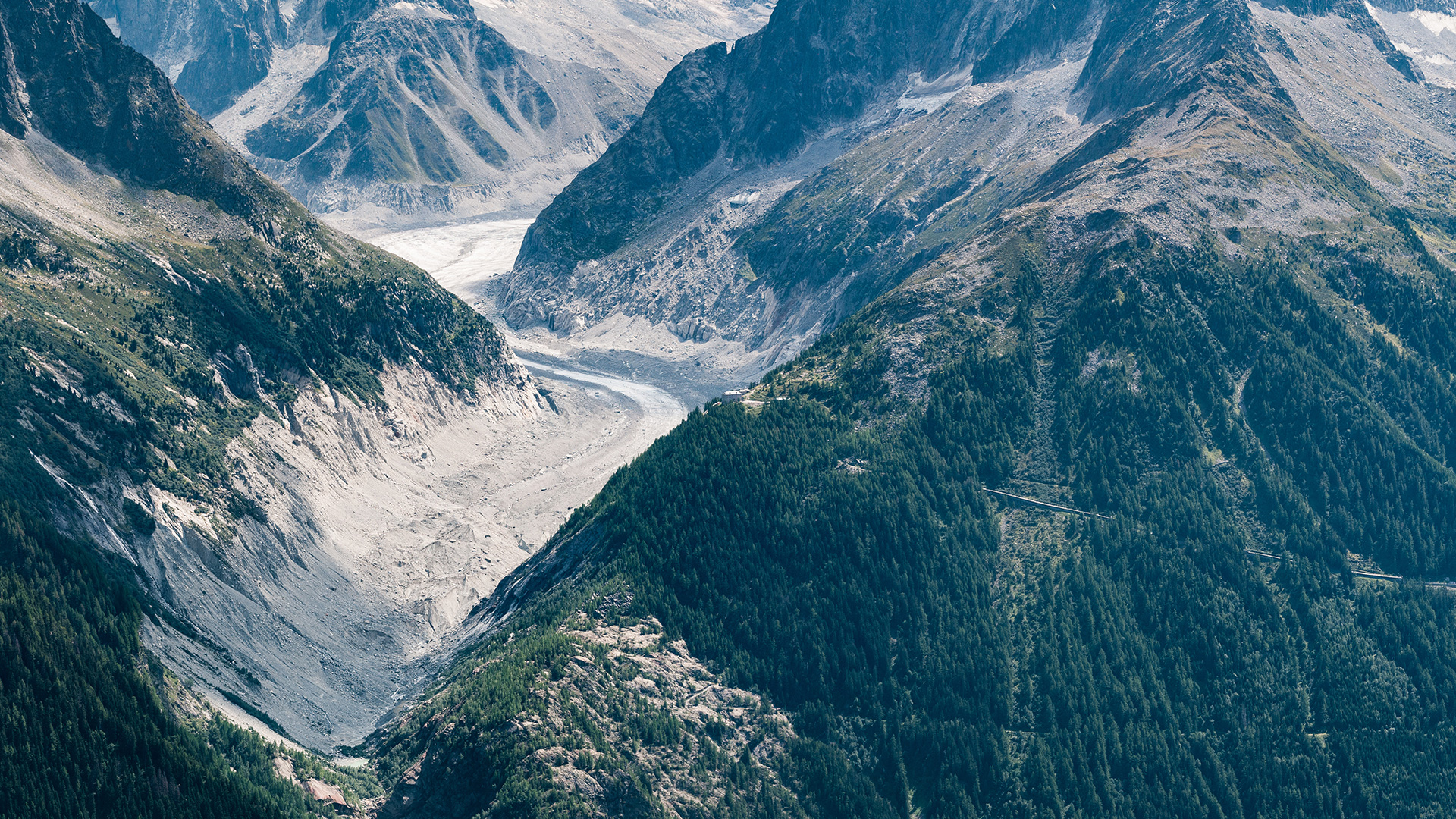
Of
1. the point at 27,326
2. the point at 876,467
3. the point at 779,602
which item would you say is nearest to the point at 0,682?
the point at 27,326

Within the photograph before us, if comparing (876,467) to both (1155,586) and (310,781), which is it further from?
(310,781)

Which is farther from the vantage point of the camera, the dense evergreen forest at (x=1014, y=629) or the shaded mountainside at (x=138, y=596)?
the dense evergreen forest at (x=1014, y=629)

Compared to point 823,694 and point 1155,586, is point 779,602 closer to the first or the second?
point 823,694

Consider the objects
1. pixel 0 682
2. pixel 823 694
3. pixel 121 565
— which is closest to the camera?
pixel 0 682

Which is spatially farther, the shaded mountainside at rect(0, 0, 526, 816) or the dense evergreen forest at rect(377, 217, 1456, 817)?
the dense evergreen forest at rect(377, 217, 1456, 817)

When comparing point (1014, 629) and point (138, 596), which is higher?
point (138, 596)

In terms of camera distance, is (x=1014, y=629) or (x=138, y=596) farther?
(x=1014, y=629)

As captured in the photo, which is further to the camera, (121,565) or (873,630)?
(873,630)

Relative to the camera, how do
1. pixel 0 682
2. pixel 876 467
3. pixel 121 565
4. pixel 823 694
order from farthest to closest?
pixel 876 467 < pixel 823 694 < pixel 121 565 < pixel 0 682

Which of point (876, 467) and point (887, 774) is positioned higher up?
point (876, 467)

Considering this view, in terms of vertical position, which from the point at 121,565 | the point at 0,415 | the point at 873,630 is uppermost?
the point at 0,415

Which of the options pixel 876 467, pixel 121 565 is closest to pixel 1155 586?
pixel 876 467
